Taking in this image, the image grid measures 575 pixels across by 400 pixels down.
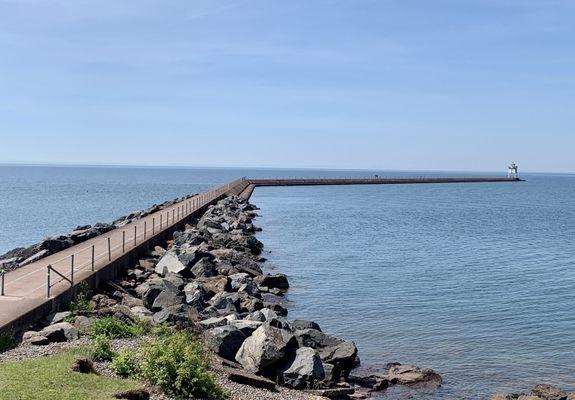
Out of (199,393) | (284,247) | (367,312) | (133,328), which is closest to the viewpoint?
(199,393)

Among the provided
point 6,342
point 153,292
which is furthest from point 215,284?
point 6,342

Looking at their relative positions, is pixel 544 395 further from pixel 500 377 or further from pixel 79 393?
pixel 79 393

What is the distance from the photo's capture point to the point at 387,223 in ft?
212

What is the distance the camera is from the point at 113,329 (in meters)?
14.6

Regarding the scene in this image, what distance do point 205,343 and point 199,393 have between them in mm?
3564

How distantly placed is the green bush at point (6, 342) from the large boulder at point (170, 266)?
40.0 feet

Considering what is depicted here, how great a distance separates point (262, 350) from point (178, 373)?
11.0ft

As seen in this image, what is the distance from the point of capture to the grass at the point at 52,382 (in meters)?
10.4

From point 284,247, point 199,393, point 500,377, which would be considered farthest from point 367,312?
point 284,247

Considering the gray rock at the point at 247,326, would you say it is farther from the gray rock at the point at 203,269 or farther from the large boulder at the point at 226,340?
the gray rock at the point at 203,269

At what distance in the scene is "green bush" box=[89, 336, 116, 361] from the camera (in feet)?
41.9

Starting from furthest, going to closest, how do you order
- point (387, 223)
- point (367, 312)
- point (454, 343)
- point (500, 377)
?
point (387, 223) → point (367, 312) → point (454, 343) → point (500, 377)

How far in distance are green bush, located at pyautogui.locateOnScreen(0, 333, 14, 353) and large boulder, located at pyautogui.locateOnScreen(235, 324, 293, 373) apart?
187 inches

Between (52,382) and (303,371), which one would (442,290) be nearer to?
Answer: (303,371)
